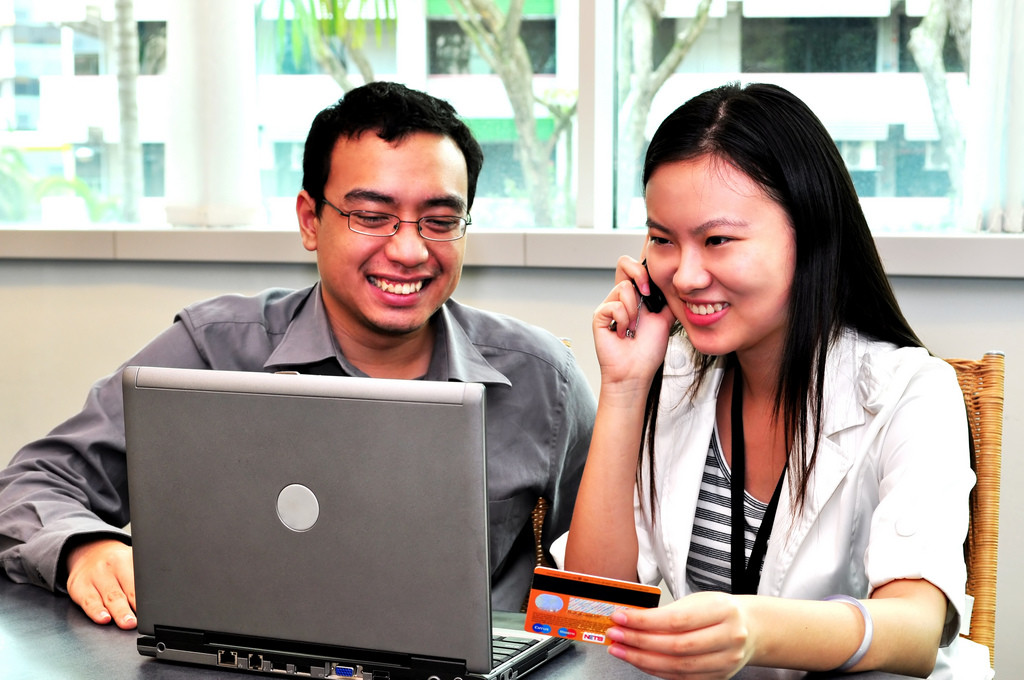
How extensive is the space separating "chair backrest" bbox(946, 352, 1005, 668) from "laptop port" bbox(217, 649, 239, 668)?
3.53 ft

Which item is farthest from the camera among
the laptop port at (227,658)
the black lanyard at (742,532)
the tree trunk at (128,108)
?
the tree trunk at (128,108)

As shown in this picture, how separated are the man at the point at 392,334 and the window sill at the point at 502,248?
87 cm

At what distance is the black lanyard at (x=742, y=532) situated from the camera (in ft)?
4.91

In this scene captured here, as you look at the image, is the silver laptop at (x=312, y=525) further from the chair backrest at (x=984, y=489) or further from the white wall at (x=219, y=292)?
the white wall at (x=219, y=292)

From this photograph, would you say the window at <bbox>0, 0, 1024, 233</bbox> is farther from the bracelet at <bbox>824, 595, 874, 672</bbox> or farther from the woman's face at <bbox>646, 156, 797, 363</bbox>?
the bracelet at <bbox>824, 595, 874, 672</bbox>

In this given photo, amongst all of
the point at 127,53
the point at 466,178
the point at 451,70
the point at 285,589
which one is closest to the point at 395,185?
the point at 466,178

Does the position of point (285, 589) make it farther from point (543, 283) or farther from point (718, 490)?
point (543, 283)

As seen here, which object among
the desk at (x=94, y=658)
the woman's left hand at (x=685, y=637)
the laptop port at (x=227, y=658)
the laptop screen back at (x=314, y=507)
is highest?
the laptop screen back at (x=314, y=507)

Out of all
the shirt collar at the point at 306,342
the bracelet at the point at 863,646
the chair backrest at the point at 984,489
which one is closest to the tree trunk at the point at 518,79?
the shirt collar at the point at 306,342

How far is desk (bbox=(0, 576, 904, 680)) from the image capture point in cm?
110

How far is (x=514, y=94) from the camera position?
296 centimetres

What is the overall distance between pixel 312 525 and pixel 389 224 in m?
0.80

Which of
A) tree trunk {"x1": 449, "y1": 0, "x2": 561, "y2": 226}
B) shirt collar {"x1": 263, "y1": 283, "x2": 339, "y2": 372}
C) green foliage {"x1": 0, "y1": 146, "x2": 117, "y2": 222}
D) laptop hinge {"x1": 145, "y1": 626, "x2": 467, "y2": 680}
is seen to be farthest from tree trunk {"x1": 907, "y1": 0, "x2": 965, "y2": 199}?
green foliage {"x1": 0, "y1": 146, "x2": 117, "y2": 222}

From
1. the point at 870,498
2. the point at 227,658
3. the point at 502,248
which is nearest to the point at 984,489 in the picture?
the point at 870,498
